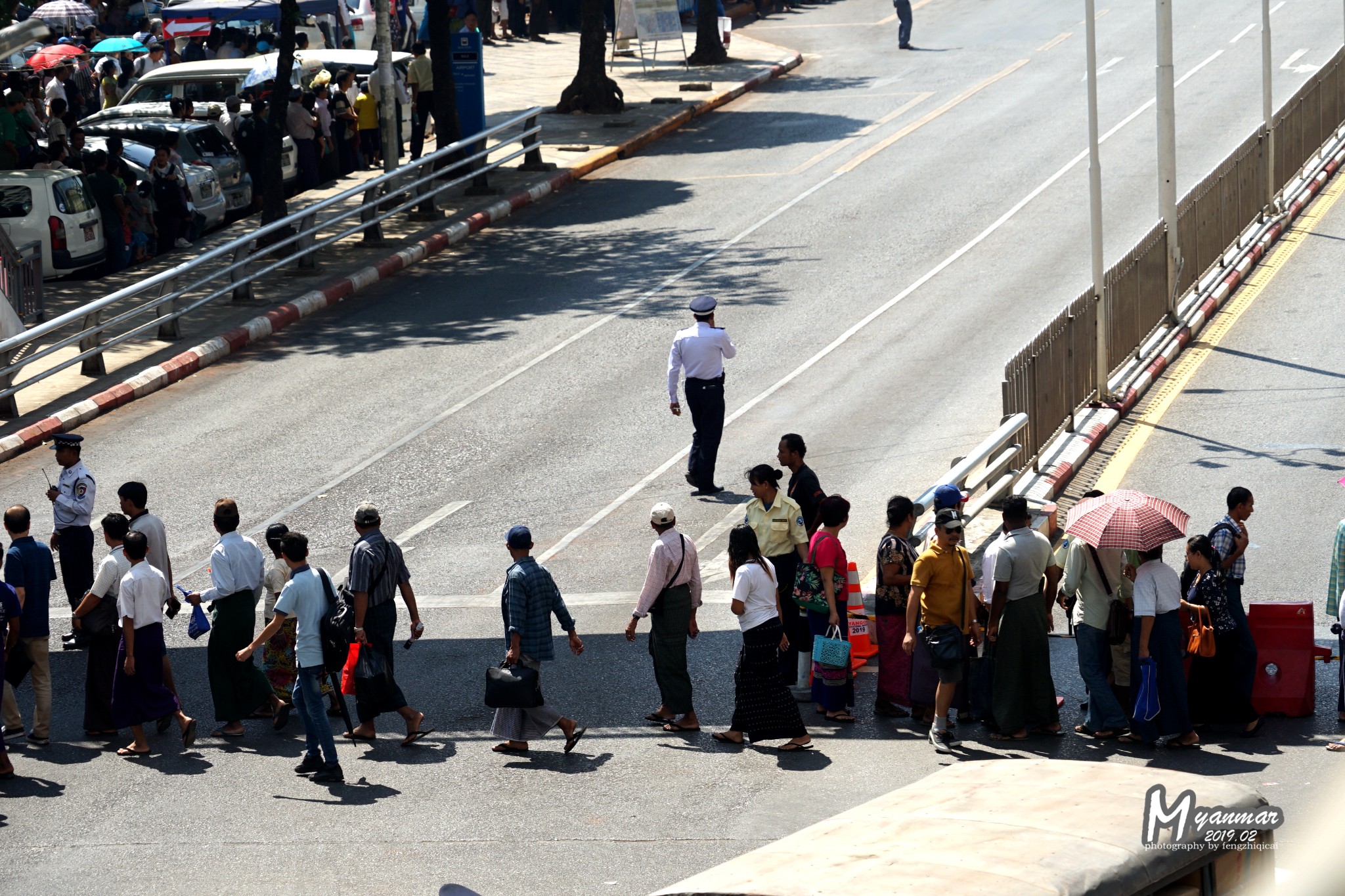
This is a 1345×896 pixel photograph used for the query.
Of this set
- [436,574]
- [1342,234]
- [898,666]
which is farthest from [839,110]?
[898,666]

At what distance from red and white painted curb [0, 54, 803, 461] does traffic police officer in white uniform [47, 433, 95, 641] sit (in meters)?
5.07

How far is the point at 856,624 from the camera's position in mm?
11859

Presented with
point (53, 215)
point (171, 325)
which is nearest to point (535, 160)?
point (53, 215)

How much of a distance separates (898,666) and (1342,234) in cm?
1619

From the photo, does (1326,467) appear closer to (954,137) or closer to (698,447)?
(698,447)

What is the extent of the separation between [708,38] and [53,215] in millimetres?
21581

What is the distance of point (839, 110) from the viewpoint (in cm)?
3550

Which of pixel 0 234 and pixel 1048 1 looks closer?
pixel 0 234

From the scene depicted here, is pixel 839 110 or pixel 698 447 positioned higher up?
pixel 839 110

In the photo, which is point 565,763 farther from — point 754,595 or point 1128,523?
point 1128,523

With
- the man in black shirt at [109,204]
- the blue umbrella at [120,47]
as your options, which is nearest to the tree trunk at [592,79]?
the blue umbrella at [120,47]

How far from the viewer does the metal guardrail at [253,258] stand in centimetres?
1986

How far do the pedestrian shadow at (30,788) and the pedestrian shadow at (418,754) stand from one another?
74.2 inches

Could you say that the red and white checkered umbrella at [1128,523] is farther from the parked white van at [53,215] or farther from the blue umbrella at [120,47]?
the blue umbrella at [120,47]
